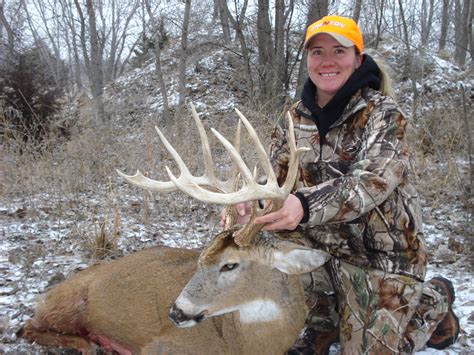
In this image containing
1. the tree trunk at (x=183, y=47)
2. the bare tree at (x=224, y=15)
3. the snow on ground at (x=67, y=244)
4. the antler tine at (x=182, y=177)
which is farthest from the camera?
the bare tree at (x=224, y=15)

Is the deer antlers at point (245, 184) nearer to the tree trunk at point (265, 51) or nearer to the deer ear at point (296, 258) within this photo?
the deer ear at point (296, 258)

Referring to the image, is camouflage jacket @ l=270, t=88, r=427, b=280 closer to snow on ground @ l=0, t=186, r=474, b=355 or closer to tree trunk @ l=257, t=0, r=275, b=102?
snow on ground @ l=0, t=186, r=474, b=355

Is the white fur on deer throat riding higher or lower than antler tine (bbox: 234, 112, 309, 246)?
lower

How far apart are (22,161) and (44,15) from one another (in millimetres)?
27662

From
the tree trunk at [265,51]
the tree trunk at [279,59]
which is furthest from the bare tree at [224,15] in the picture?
the tree trunk at [279,59]

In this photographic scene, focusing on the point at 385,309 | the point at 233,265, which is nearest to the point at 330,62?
the point at 233,265

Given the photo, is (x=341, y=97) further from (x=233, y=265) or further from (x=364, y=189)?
(x=233, y=265)

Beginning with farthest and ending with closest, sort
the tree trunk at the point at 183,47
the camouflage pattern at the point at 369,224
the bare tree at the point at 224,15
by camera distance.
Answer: the bare tree at the point at 224,15, the tree trunk at the point at 183,47, the camouflage pattern at the point at 369,224

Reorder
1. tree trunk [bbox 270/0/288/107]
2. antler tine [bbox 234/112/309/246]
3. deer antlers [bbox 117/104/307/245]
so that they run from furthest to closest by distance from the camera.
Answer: tree trunk [bbox 270/0/288/107] → antler tine [bbox 234/112/309/246] → deer antlers [bbox 117/104/307/245]

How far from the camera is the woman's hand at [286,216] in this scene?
2.36 metres

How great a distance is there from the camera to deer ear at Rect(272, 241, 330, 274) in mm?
2551

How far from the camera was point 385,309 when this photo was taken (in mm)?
2822

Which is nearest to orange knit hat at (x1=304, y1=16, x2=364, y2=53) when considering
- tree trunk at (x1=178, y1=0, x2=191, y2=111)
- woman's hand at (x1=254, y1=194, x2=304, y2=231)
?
woman's hand at (x1=254, y1=194, x2=304, y2=231)

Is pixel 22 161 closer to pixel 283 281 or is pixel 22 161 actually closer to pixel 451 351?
pixel 283 281
